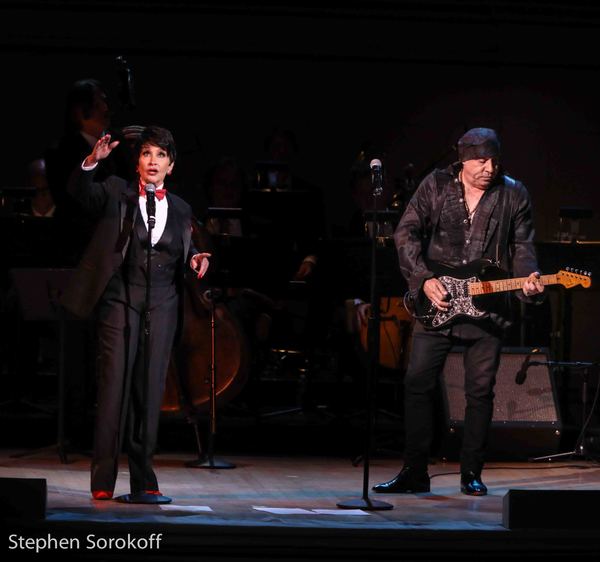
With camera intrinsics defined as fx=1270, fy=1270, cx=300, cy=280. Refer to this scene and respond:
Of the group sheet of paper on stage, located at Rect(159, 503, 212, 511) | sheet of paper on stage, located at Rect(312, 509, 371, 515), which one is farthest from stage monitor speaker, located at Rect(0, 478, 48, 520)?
sheet of paper on stage, located at Rect(312, 509, 371, 515)

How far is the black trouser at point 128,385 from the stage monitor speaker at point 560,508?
1.86 m

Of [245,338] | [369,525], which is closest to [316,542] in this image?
[369,525]

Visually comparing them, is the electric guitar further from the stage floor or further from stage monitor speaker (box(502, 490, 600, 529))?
stage monitor speaker (box(502, 490, 600, 529))

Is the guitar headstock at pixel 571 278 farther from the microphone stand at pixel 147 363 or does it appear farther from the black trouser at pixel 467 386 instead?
the microphone stand at pixel 147 363

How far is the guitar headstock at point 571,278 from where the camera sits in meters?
6.46

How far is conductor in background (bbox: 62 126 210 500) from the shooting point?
6.04m

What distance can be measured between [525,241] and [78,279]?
7.53 feet

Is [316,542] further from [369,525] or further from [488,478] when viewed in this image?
[488,478]

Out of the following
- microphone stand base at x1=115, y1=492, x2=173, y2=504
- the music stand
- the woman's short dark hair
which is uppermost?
the woman's short dark hair

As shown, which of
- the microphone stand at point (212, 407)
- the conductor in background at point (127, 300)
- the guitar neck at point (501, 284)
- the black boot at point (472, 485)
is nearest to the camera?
the conductor in background at point (127, 300)

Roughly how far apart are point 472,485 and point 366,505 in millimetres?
832

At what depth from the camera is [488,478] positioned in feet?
23.8

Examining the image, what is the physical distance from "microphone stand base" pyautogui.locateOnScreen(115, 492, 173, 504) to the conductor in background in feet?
0.19

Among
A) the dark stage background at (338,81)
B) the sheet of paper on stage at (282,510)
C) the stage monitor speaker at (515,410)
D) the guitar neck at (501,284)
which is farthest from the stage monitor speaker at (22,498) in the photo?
the dark stage background at (338,81)
